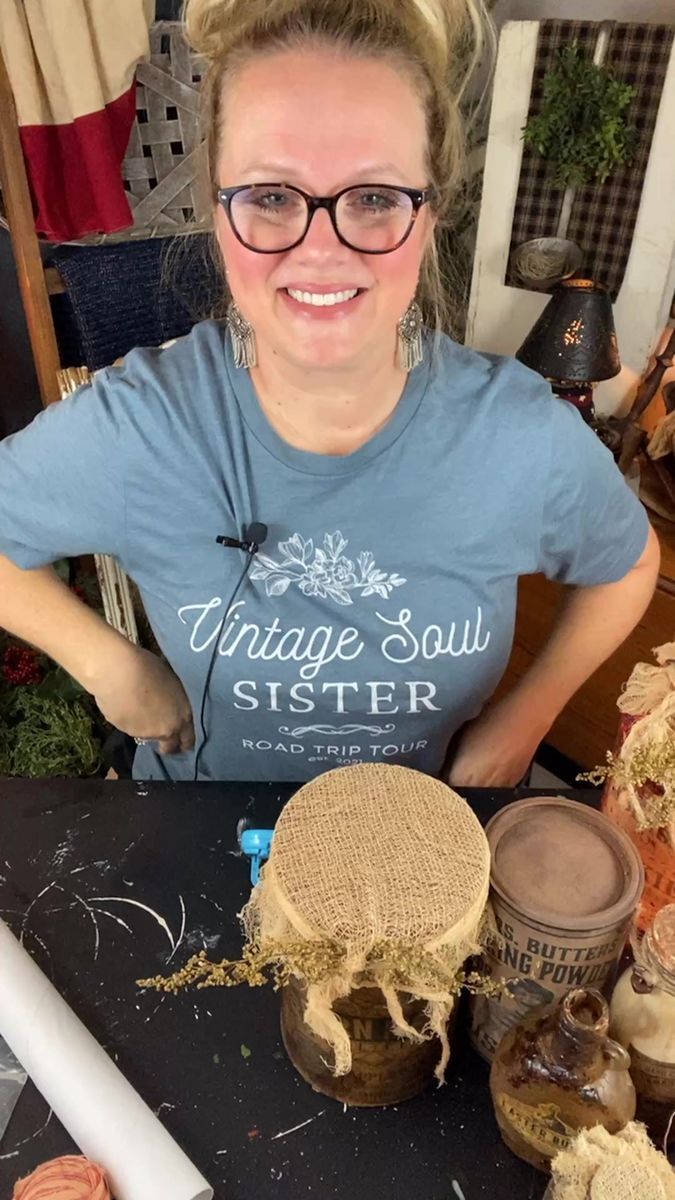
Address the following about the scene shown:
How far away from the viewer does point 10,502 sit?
0.94 metres

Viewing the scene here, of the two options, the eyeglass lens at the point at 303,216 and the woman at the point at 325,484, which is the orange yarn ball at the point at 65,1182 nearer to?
the woman at the point at 325,484

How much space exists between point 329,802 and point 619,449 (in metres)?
1.36

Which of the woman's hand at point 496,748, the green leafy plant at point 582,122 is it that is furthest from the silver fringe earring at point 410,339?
the green leafy plant at point 582,122

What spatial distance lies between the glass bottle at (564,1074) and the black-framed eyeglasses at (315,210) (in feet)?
2.12

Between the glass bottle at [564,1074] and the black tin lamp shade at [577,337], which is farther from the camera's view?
the black tin lamp shade at [577,337]

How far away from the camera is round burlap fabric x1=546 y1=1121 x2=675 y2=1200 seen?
1.47ft

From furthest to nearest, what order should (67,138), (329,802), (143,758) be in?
(67,138), (143,758), (329,802)

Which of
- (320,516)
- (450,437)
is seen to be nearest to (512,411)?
(450,437)

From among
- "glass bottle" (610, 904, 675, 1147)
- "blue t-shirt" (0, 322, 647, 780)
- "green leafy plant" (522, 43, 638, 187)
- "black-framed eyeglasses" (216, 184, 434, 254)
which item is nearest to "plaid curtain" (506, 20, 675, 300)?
"green leafy plant" (522, 43, 638, 187)

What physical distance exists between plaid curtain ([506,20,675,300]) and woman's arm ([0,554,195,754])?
4.29 feet

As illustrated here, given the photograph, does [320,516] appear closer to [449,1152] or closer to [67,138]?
[449,1152]

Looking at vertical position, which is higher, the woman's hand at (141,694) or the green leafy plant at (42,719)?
the woman's hand at (141,694)

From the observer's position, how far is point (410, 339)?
0.92m

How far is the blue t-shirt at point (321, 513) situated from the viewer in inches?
35.9
